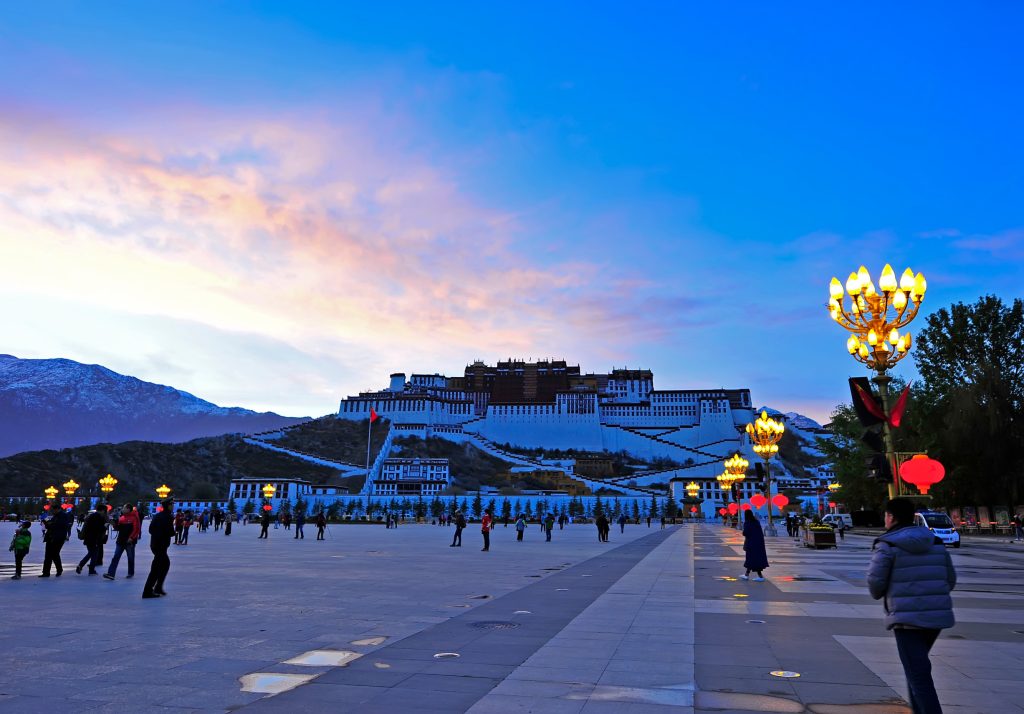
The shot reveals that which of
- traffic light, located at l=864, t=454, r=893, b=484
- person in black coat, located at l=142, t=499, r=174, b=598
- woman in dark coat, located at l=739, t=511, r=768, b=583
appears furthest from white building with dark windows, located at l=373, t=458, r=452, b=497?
traffic light, located at l=864, t=454, r=893, b=484

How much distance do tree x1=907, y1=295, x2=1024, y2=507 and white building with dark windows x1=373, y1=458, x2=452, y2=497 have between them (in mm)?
94438

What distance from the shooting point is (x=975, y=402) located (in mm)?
38594

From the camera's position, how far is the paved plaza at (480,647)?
5.01m

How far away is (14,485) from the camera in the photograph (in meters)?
117

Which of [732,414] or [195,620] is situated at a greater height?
[732,414]

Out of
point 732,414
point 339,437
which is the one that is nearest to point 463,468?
point 339,437

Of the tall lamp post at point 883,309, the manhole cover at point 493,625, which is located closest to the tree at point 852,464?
the tall lamp post at point 883,309

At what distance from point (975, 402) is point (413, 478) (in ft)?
344

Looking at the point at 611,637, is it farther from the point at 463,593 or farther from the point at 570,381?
the point at 570,381

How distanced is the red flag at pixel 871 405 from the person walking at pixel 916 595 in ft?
33.4

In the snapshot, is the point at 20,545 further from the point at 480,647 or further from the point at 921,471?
the point at 921,471

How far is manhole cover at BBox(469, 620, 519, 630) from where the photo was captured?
8134 millimetres

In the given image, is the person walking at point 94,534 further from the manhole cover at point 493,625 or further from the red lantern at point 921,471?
the red lantern at point 921,471

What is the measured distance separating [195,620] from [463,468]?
13487cm
